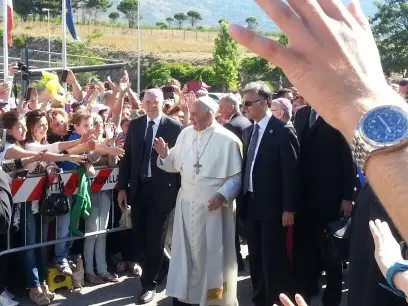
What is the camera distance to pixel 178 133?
6.00 metres

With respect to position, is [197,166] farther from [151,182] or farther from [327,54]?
[327,54]

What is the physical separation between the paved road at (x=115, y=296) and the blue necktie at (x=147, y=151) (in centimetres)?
123

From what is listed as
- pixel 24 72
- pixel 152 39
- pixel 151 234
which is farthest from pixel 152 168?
pixel 152 39

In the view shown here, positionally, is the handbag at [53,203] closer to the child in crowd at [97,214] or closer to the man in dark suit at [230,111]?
the child in crowd at [97,214]

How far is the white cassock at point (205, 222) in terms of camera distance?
5.26 m

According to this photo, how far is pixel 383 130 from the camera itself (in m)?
1.00

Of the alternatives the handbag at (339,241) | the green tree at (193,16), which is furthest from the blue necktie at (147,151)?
the green tree at (193,16)

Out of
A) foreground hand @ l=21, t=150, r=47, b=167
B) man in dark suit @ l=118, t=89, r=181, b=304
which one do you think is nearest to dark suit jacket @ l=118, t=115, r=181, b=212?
man in dark suit @ l=118, t=89, r=181, b=304

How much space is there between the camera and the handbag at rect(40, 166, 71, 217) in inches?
219

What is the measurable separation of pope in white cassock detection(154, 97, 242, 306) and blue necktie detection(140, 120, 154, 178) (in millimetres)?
457

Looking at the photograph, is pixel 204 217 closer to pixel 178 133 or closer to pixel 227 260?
pixel 227 260

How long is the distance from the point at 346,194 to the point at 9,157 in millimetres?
3069

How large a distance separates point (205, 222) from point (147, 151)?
1.05 m

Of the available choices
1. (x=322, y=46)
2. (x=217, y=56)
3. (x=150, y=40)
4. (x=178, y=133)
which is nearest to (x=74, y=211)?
(x=178, y=133)
